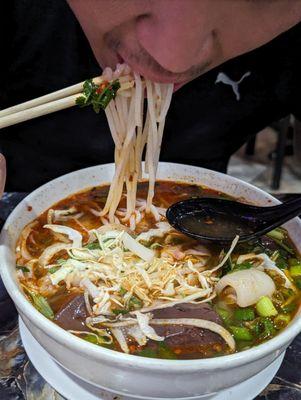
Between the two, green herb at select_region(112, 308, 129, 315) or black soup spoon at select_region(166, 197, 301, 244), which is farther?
black soup spoon at select_region(166, 197, 301, 244)

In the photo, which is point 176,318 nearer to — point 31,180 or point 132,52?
point 132,52

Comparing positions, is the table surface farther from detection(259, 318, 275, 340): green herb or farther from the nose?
the nose

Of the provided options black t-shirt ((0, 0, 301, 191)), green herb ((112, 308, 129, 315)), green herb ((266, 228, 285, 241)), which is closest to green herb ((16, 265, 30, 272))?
green herb ((112, 308, 129, 315))

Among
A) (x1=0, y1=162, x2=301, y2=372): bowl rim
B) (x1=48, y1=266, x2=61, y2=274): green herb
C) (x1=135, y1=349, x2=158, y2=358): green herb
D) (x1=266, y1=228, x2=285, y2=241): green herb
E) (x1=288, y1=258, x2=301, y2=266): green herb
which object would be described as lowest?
(x1=288, y1=258, x2=301, y2=266): green herb

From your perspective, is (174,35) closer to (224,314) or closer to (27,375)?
(224,314)

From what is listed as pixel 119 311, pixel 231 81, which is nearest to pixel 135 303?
pixel 119 311

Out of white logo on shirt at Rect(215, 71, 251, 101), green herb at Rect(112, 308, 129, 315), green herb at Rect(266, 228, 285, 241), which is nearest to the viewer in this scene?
green herb at Rect(112, 308, 129, 315)

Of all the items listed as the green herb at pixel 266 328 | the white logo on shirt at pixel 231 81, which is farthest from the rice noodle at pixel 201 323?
the white logo on shirt at pixel 231 81
